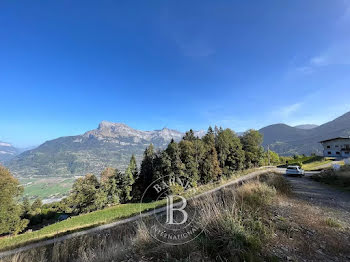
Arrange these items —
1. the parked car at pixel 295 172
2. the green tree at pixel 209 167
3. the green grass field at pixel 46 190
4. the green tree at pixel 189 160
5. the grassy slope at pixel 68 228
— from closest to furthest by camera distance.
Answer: the grassy slope at pixel 68 228 < the parked car at pixel 295 172 < the green tree at pixel 189 160 < the green tree at pixel 209 167 < the green grass field at pixel 46 190

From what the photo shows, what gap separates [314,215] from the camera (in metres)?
4.10

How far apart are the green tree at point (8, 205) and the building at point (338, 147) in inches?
2668

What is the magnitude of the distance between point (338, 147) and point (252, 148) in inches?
691

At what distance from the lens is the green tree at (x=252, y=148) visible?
41688 millimetres

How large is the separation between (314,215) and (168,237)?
160 inches

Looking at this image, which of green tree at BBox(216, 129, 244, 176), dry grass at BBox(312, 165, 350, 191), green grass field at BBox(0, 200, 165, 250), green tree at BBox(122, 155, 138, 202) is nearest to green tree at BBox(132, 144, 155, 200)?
green tree at BBox(122, 155, 138, 202)

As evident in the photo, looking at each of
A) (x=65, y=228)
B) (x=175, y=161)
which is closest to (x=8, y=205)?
(x=65, y=228)

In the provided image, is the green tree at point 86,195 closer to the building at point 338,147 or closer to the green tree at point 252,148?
the green tree at point 252,148

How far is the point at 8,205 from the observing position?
2734cm

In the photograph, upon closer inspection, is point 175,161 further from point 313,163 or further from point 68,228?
point 313,163

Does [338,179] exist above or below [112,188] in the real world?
above

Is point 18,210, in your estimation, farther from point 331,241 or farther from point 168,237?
point 331,241

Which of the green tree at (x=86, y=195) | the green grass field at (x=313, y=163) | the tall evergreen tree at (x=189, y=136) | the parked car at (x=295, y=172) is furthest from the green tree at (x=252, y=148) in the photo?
the green tree at (x=86, y=195)

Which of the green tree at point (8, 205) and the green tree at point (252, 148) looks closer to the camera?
the green tree at point (8, 205)
